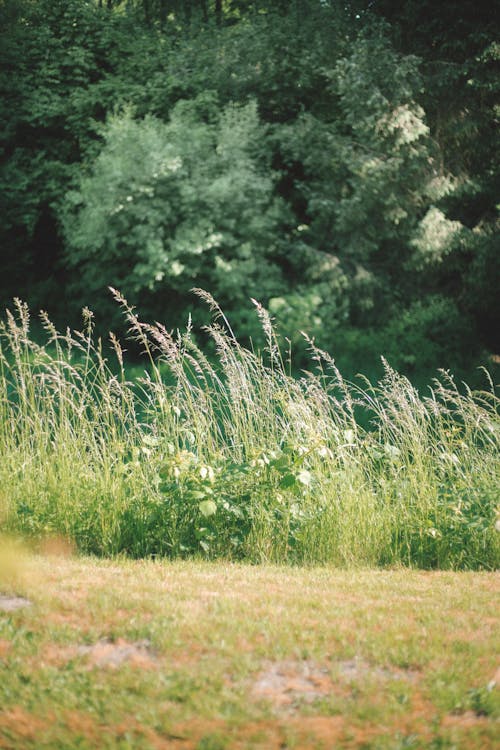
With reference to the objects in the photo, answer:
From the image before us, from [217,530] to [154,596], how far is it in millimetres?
1151

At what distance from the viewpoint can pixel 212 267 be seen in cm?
1391

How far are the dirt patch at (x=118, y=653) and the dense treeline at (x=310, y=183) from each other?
9.94m

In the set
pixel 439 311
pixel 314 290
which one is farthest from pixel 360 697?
Result: pixel 439 311

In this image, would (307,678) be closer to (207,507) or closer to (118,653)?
(118,653)

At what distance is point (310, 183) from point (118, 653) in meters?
12.5

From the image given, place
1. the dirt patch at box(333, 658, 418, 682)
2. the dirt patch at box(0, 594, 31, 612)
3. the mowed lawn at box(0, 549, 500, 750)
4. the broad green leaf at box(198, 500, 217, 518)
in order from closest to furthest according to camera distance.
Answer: the mowed lawn at box(0, 549, 500, 750) < the dirt patch at box(333, 658, 418, 682) < the dirt patch at box(0, 594, 31, 612) < the broad green leaf at box(198, 500, 217, 518)

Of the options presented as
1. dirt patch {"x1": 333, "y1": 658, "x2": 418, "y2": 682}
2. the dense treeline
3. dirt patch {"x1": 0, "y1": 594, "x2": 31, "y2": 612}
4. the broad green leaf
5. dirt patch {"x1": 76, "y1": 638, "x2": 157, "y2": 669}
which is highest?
the dense treeline

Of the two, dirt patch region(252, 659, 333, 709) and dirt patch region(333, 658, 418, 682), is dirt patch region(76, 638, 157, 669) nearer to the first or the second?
dirt patch region(252, 659, 333, 709)

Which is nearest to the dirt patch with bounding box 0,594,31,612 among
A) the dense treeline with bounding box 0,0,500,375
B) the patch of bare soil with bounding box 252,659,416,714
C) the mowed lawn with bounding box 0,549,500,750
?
the mowed lawn with bounding box 0,549,500,750

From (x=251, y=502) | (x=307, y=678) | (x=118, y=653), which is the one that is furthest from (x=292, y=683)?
(x=251, y=502)

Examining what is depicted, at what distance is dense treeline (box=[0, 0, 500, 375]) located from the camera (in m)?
13.2

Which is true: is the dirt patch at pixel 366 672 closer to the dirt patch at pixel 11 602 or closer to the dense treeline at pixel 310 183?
the dirt patch at pixel 11 602

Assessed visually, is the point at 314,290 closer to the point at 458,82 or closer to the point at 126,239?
the point at 126,239

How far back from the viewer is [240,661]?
3.19m
